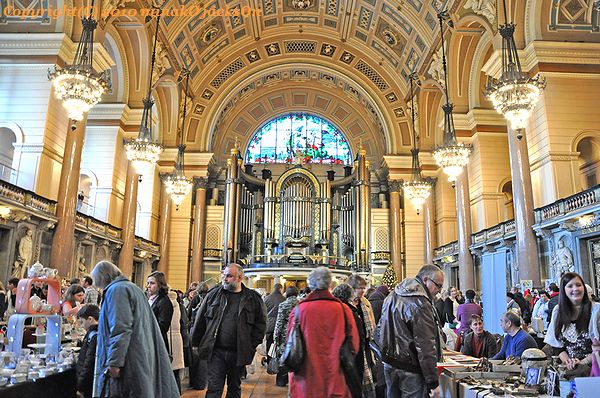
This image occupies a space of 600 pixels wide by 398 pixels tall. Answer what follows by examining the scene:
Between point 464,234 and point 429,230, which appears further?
point 429,230

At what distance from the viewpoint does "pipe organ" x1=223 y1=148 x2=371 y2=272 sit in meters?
19.4

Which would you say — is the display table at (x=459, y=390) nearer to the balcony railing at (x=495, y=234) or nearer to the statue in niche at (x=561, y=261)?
the statue in niche at (x=561, y=261)

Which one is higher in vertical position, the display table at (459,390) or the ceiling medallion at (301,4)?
the ceiling medallion at (301,4)

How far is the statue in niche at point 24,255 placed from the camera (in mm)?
9573

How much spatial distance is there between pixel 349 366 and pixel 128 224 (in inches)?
524

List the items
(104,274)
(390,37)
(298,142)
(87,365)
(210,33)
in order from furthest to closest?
(298,142) < (390,37) < (210,33) < (87,365) < (104,274)

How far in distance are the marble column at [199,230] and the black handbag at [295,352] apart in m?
16.1

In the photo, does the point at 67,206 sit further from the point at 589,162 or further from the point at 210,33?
the point at 589,162

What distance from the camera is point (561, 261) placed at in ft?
32.2

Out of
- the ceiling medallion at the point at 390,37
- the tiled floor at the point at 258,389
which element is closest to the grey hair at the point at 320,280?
the tiled floor at the point at 258,389

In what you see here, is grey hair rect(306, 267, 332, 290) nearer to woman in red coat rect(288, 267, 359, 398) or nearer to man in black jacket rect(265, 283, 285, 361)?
woman in red coat rect(288, 267, 359, 398)

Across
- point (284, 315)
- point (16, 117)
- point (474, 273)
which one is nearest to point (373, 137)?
point (474, 273)

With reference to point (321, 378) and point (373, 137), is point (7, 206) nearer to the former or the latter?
point (321, 378)

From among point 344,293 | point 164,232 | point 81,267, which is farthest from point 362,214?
point 344,293
